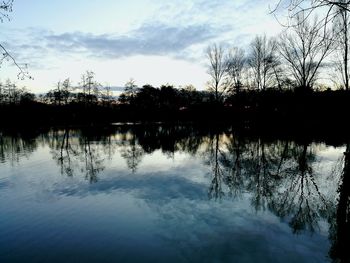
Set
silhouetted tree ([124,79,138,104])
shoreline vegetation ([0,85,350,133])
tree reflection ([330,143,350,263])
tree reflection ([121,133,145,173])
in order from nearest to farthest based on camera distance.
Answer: tree reflection ([330,143,350,263])
tree reflection ([121,133,145,173])
shoreline vegetation ([0,85,350,133])
silhouetted tree ([124,79,138,104])

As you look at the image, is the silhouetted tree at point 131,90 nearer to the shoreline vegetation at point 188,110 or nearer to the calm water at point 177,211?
the shoreline vegetation at point 188,110

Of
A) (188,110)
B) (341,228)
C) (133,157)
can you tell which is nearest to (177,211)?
(341,228)

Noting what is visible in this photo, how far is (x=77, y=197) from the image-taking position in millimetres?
11617

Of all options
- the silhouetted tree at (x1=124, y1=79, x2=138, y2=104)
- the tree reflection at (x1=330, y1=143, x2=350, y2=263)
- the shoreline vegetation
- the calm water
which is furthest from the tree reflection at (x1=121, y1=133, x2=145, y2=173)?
the silhouetted tree at (x1=124, y1=79, x2=138, y2=104)

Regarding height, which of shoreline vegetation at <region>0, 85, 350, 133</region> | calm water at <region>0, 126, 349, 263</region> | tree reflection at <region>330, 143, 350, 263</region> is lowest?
calm water at <region>0, 126, 349, 263</region>

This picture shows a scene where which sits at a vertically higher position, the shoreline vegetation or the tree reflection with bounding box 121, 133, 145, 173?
the shoreline vegetation

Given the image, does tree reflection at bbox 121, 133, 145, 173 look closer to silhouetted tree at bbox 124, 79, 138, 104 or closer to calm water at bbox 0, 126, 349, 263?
calm water at bbox 0, 126, 349, 263

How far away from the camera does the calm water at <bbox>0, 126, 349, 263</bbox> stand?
689 centimetres

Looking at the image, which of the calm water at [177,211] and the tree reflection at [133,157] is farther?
the tree reflection at [133,157]

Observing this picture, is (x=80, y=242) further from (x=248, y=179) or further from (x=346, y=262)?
(x=248, y=179)

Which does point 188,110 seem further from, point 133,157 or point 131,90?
point 133,157

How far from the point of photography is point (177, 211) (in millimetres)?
9719

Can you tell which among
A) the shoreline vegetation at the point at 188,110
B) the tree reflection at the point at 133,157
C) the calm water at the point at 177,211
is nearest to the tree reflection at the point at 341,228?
the calm water at the point at 177,211

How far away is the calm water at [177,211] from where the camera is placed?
22.6ft
